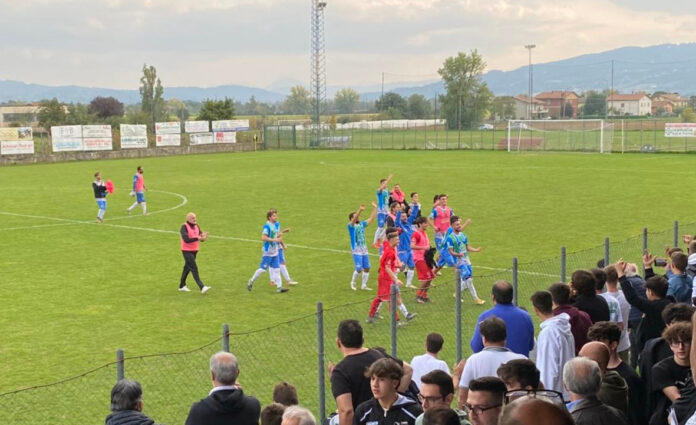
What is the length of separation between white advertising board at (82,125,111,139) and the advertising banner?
4.64 meters

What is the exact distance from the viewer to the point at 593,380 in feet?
17.4

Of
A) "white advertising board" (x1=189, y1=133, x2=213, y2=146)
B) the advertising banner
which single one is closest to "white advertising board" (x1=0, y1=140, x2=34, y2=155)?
the advertising banner

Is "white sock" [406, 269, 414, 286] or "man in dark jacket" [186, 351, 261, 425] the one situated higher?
"man in dark jacket" [186, 351, 261, 425]

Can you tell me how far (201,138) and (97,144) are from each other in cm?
1075

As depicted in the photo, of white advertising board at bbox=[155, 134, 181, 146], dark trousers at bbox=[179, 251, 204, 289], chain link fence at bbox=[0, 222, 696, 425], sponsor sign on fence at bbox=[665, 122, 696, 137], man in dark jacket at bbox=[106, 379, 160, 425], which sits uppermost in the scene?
sponsor sign on fence at bbox=[665, 122, 696, 137]

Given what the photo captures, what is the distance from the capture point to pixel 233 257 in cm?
2238

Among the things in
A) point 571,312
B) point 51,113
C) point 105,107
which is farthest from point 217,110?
point 571,312

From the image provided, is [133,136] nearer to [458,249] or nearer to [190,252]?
[190,252]

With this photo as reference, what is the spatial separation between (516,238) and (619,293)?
14616 millimetres

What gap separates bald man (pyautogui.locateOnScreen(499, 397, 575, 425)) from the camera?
283cm

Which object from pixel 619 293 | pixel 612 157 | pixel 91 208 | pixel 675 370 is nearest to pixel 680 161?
pixel 612 157

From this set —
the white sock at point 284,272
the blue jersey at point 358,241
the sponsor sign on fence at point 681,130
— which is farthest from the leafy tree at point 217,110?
the blue jersey at point 358,241

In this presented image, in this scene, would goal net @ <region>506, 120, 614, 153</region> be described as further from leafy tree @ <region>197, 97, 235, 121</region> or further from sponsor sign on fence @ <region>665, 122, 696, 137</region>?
leafy tree @ <region>197, 97, 235, 121</region>

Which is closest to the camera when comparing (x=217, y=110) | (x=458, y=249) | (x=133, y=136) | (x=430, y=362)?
(x=430, y=362)
